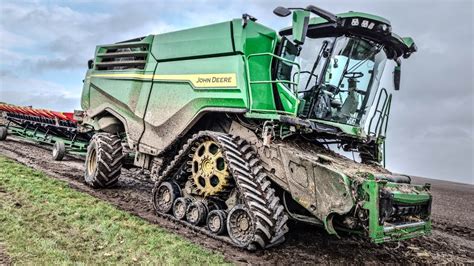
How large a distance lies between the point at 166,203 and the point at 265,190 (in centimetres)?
203

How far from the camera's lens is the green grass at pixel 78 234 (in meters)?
4.44

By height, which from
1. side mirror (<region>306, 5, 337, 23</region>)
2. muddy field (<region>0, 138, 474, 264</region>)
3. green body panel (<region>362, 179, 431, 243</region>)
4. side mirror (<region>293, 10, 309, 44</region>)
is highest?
side mirror (<region>306, 5, 337, 23</region>)

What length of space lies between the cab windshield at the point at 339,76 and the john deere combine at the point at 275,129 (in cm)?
2

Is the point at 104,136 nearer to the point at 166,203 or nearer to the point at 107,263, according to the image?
the point at 166,203

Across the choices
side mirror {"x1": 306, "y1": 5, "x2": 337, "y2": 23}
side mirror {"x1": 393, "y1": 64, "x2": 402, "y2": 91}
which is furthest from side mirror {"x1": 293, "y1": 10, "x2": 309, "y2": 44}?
side mirror {"x1": 393, "y1": 64, "x2": 402, "y2": 91}

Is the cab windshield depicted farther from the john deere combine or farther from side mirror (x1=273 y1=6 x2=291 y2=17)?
side mirror (x1=273 y1=6 x2=291 y2=17)

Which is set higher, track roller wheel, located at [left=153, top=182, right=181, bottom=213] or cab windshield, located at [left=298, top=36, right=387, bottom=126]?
cab windshield, located at [left=298, top=36, right=387, bottom=126]

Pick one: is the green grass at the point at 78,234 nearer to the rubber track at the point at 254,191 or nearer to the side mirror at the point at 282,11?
the rubber track at the point at 254,191

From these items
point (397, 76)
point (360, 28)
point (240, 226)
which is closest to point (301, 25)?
point (360, 28)

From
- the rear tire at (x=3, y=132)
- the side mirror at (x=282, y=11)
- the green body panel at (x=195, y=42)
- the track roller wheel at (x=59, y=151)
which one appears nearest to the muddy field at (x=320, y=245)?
the track roller wheel at (x=59, y=151)

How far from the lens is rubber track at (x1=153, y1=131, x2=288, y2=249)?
17.4 feet

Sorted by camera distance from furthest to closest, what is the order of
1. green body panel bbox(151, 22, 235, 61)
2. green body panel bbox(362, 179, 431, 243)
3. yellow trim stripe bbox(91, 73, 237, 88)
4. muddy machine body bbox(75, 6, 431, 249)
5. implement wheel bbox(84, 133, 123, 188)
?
implement wheel bbox(84, 133, 123, 188)
green body panel bbox(151, 22, 235, 61)
yellow trim stripe bbox(91, 73, 237, 88)
muddy machine body bbox(75, 6, 431, 249)
green body panel bbox(362, 179, 431, 243)

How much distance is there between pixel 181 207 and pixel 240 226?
131 cm

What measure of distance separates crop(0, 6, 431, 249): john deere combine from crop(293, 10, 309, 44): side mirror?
1 cm
